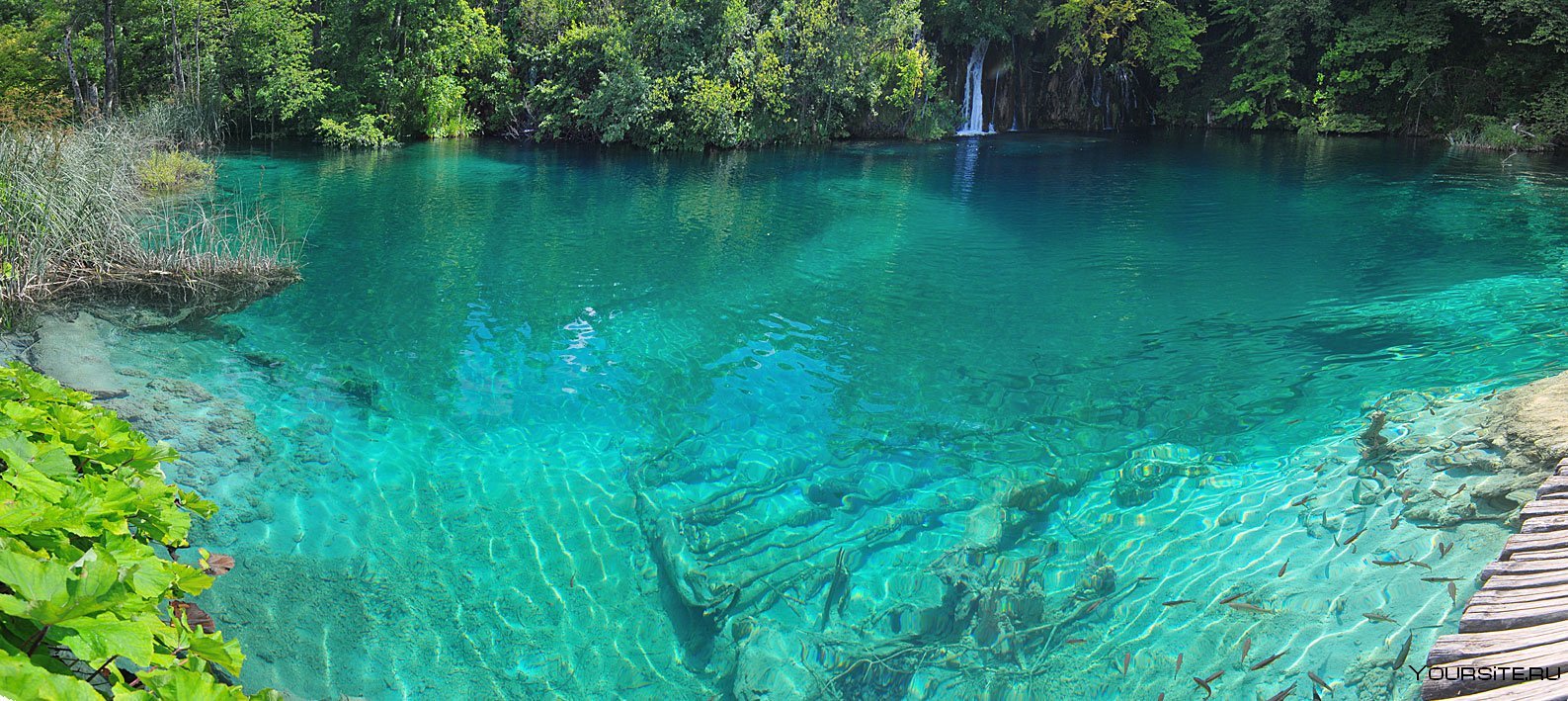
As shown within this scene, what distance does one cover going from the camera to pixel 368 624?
5.24 metres

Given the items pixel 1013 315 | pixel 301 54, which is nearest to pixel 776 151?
pixel 301 54

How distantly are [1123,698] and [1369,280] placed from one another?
412 inches

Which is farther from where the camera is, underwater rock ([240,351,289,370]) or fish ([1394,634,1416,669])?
underwater rock ([240,351,289,370])

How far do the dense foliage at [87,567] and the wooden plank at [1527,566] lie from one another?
478 centimetres

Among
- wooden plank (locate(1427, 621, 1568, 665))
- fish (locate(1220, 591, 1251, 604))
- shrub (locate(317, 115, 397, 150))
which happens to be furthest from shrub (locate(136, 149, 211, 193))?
wooden plank (locate(1427, 621, 1568, 665))

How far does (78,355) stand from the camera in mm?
8398

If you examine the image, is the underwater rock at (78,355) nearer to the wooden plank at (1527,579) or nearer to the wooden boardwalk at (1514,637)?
the wooden boardwalk at (1514,637)

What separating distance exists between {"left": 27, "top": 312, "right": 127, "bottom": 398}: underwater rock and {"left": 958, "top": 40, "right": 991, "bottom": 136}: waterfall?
30.8m

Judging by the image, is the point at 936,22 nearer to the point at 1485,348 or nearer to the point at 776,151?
the point at 776,151

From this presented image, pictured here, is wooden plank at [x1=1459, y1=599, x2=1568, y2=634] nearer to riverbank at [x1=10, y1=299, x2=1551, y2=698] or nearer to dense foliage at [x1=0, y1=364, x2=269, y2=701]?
riverbank at [x1=10, y1=299, x2=1551, y2=698]

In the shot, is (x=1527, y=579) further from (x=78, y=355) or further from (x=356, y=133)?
(x=356, y=133)

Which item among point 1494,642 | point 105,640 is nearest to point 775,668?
point 1494,642

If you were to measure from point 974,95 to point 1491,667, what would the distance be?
34.7 meters

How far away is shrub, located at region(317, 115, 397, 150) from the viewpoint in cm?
2600
